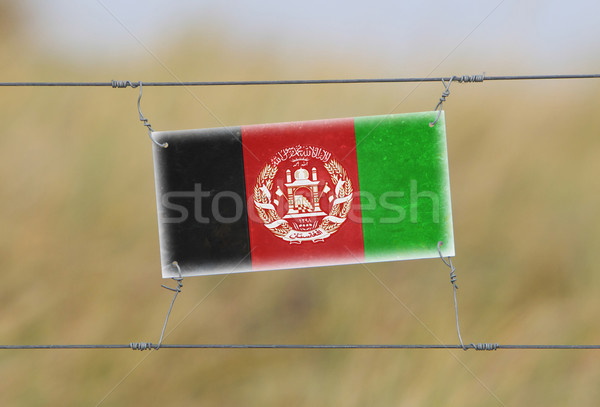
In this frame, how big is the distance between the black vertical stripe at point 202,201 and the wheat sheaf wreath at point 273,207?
3.5 inches

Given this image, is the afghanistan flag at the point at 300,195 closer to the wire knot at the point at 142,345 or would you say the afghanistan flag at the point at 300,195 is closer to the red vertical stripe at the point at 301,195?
the red vertical stripe at the point at 301,195

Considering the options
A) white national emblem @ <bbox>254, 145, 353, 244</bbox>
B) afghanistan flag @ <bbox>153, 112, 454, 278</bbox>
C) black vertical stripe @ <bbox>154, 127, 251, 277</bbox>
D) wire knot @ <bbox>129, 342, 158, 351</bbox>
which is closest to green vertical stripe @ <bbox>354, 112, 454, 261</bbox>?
afghanistan flag @ <bbox>153, 112, 454, 278</bbox>

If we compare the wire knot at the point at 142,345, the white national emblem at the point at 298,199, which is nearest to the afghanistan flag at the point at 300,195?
the white national emblem at the point at 298,199

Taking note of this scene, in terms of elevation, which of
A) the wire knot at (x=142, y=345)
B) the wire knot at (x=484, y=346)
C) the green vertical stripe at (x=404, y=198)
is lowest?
the wire knot at (x=484, y=346)

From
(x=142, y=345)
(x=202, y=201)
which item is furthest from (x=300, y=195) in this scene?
(x=142, y=345)

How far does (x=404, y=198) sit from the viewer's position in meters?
5.76

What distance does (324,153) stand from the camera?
5762 mm

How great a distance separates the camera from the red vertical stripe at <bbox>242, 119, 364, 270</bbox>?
226 inches

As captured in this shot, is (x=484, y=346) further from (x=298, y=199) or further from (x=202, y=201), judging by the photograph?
(x=202, y=201)

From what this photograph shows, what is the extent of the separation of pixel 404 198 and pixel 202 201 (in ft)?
3.47

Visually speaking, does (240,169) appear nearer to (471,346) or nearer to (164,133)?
(164,133)

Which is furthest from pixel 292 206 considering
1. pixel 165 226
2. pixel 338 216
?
pixel 165 226

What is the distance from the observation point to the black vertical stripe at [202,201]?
5.74 m

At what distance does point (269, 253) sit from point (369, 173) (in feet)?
2.20
